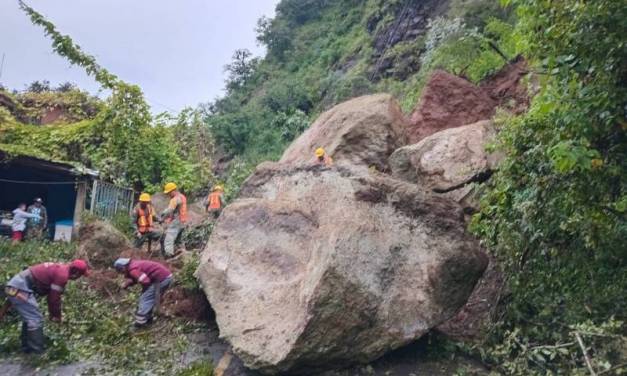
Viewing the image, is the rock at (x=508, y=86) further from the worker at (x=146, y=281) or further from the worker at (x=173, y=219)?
the worker at (x=146, y=281)

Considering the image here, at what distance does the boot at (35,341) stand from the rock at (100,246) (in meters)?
3.45

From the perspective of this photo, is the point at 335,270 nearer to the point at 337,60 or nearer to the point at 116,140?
the point at 116,140

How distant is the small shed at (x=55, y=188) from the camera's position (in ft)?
48.5

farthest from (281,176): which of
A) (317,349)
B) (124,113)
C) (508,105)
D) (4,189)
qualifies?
(4,189)

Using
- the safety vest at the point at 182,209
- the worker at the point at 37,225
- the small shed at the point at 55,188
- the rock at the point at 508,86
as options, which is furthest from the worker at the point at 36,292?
the rock at the point at 508,86

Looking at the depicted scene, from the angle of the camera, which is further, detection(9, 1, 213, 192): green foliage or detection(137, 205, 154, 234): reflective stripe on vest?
detection(9, 1, 213, 192): green foliage

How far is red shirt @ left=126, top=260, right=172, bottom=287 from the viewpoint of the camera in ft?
28.6

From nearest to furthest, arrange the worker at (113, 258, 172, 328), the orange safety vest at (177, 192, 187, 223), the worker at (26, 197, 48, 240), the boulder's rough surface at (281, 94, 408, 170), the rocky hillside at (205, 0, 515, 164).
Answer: the worker at (113, 258, 172, 328), the orange safety vest at (177, 192, 187, 223), the boulder's rough surface at (281, 94, 408, 170), the worker at (26, 197, 48, 240), the rocky hillside at (205, 0, 515, 164)

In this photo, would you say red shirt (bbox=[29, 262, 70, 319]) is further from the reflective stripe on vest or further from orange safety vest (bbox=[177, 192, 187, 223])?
the reflective stripe on vest

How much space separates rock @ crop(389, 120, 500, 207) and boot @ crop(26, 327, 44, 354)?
629cm

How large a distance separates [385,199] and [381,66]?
20798 mm

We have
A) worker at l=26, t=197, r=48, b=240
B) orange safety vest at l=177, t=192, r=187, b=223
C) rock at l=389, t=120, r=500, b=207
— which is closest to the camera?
rock at l=389, t=120, r=500, b=207

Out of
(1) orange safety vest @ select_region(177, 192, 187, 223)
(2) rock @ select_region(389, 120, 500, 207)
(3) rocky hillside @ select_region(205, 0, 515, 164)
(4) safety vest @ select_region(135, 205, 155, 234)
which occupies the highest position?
(3) rocky hillside @ select_region(205, 0, 515, 164)

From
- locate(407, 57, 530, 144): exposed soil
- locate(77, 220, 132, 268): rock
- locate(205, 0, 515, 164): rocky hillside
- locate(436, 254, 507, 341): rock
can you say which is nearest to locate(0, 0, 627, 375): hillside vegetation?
locate(436, 254, 507, 341): rock
